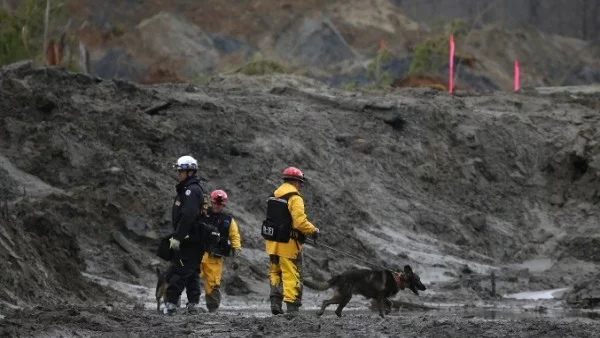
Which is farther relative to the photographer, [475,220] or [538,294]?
[475,220]

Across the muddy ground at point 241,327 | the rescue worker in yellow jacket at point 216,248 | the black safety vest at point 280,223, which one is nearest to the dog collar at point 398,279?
the black safety vest at point 280,223

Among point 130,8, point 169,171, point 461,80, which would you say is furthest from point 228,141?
point 130,8

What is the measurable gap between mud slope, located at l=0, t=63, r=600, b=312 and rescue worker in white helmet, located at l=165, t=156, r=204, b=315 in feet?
6.83

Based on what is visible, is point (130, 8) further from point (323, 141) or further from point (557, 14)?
point (323, 141)

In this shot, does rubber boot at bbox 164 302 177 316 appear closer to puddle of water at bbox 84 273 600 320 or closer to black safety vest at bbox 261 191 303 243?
black safety vest at bbox 261 191 303 243

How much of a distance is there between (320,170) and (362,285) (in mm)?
14190

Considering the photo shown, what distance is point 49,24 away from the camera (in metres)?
38.6

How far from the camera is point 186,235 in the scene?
16344mm

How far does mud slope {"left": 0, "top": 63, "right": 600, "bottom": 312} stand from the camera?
24109mm

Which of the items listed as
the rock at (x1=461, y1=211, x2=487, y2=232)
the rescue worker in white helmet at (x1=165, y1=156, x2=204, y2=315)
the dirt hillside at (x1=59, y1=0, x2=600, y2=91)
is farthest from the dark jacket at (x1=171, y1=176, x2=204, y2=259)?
the dirt hillside at (x1=59, y1=0, x2=600, y2=91)

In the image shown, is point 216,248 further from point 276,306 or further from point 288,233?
point 288,233

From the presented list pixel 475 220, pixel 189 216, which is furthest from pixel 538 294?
pixel 189 216

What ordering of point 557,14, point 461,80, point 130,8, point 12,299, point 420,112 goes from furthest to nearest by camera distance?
point 557,14 < point 130,8 < point 461,80 < point 420,112 < point 12,299

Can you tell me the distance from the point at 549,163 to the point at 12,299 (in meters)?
21.1
